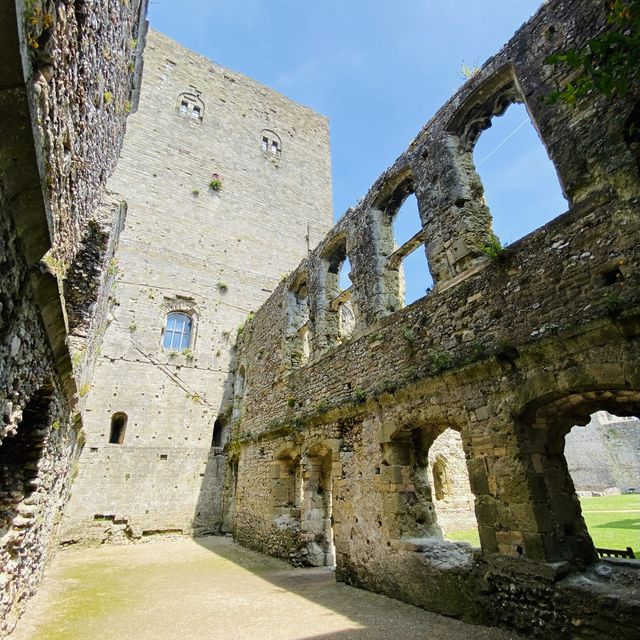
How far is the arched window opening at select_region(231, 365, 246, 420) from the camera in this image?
13437 mm

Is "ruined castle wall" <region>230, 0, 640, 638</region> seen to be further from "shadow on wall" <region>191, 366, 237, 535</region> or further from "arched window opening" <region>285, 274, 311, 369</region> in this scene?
"shadow on wall" <region>191, 366, 237, 535</region>

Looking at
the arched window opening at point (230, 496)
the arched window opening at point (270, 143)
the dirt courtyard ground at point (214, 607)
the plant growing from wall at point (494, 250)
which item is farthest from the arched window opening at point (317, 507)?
the arched window opening at point (270, 143)

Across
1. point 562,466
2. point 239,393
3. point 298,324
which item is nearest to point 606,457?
point 239,393

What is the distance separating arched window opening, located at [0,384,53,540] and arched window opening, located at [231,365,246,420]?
341 inches

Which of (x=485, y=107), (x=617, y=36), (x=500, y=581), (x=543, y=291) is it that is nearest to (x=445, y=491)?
(x=500, y=581)

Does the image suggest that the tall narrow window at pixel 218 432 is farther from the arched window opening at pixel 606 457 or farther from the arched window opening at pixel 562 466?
the arched window opening at pixel 606 457

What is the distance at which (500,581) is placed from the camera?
446 cm

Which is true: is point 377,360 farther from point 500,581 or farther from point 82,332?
point 82,332

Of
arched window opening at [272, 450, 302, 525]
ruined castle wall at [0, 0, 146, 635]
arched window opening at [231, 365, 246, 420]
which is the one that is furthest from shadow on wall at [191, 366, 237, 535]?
ruined castle wall at [0, 0, 146, 635]

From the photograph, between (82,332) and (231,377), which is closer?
(82,332)

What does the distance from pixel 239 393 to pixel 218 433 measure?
1.58 m

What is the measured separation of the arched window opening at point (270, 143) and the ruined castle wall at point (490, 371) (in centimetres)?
1268

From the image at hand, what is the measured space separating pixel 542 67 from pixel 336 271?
5.84m

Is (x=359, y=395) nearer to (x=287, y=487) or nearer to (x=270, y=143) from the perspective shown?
(x=287, y=487)
